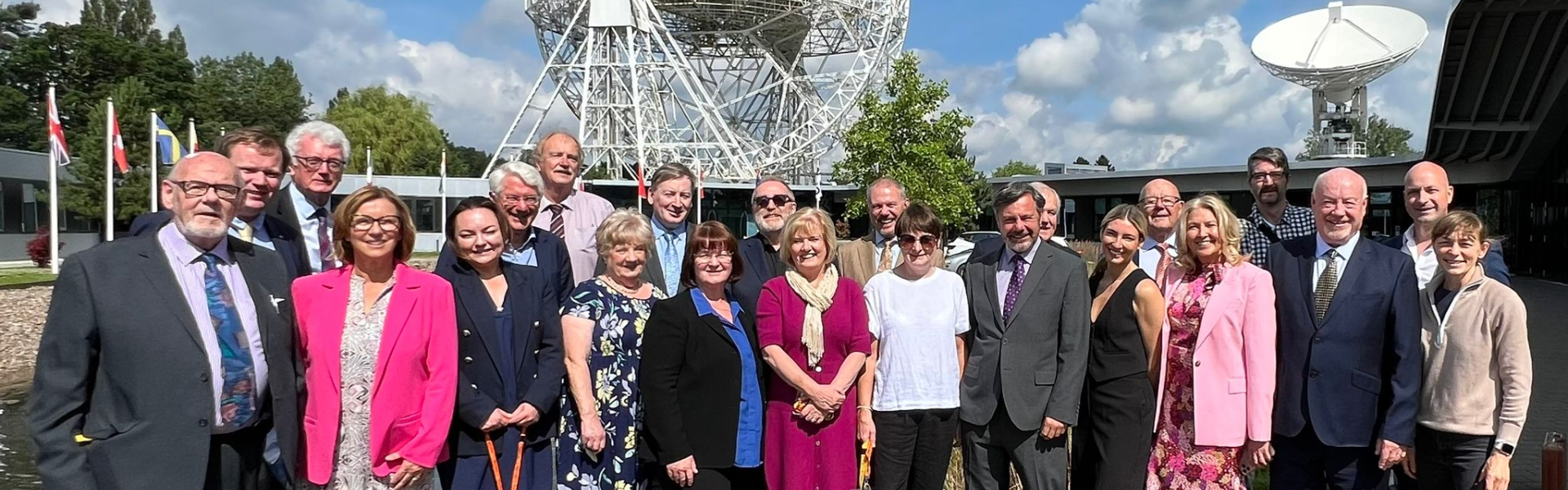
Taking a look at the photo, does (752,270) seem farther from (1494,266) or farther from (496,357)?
(1494,266)

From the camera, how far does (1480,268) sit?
4020 mm

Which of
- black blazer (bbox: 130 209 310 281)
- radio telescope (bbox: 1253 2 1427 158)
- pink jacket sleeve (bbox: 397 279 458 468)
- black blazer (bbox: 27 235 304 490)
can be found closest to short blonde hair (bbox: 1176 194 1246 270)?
pink jacket sleeve (bbox: 397 279 458 468)

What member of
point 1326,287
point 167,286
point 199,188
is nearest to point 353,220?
point 199,188

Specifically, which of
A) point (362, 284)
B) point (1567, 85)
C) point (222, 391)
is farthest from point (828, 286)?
point (1567, 85)

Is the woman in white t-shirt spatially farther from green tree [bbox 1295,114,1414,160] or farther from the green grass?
green tree [bbox 1295,114,1414,160]

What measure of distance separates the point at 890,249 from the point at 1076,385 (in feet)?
4.46

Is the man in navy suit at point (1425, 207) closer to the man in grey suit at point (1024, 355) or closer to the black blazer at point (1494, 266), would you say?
the black blazer at point (1494, 266)

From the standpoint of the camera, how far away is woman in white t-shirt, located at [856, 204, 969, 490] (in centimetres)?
433

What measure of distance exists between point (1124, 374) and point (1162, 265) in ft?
3.83

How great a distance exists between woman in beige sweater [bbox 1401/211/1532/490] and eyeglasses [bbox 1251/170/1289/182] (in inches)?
57.1

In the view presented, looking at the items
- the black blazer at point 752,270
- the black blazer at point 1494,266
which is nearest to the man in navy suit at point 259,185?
the black blazer at point 752,270

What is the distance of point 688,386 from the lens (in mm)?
4023

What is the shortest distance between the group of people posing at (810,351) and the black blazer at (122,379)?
0.14 ft

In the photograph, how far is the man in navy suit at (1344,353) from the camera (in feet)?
13.3
